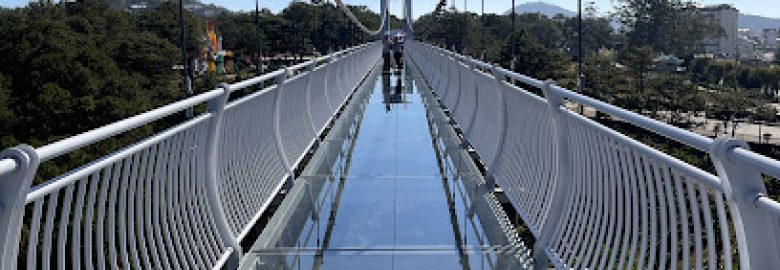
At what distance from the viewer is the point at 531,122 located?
16.6ft

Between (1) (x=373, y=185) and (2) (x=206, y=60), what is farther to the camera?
(2) (x=206, y=60)

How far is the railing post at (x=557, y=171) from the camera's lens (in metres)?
4.18

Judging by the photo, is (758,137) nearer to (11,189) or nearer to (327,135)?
(327,135)

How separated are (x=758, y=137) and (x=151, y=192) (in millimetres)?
75154

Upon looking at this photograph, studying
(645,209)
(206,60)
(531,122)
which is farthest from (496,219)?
(206,60)

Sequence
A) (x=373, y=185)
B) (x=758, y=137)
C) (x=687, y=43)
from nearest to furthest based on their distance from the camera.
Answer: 1. (x=373, y=185)
2. (x=758, y=137)
3. (x=687, y=43)

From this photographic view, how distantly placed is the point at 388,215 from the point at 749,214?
3.57m

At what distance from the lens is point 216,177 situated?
4.15 m

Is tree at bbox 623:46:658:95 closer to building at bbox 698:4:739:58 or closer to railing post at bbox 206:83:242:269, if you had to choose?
building at bbox 698:4:739:58

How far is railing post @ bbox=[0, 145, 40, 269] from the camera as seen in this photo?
1.91m

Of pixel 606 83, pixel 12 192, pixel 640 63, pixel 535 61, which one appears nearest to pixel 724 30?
pixel 640 63

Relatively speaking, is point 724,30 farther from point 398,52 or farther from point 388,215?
point 388,215

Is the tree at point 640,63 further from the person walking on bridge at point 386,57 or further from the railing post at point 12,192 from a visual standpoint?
the railing post at point 12,192

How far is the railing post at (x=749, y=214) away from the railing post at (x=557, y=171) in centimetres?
214
